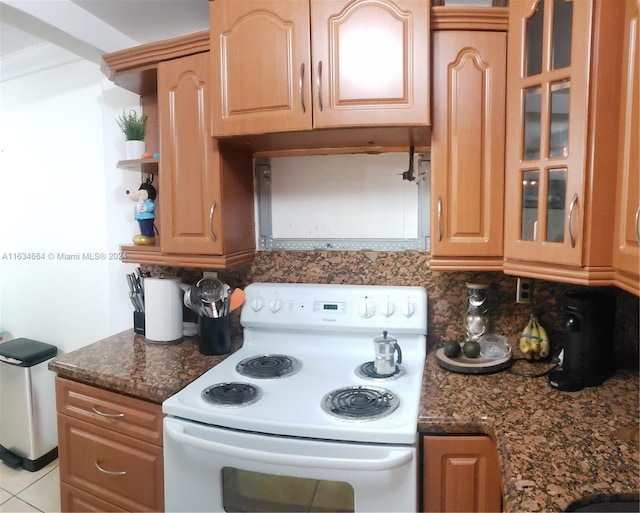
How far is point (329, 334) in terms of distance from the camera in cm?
171

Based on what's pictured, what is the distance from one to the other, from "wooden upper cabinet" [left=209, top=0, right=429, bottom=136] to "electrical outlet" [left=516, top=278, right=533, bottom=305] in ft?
2.40

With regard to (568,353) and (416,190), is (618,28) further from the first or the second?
(568,353)

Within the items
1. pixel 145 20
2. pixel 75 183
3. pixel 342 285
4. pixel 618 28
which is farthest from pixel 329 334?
pixel 75 183

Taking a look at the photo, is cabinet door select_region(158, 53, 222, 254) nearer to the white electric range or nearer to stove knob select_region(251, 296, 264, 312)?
stove knob select_region(251, 296, 264, 312)

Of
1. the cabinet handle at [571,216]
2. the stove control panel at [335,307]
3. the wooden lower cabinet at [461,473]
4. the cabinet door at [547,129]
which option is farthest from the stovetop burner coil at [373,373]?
the cabinet handle at [571,216]

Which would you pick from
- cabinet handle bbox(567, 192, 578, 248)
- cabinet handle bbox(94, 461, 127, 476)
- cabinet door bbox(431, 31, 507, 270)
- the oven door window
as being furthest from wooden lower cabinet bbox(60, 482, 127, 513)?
cabinet handle bbox(567, 192, 578, 248)

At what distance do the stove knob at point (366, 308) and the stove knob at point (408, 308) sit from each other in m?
0.11

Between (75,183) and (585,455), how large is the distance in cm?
257

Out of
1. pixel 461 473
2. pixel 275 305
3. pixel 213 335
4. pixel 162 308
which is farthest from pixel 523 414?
pixel 162 308

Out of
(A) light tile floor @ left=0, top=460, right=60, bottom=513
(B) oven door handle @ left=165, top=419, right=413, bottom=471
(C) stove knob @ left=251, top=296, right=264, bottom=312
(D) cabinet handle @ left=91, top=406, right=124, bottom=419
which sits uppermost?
(C) stove knob @ left=251, top=296, right=264, bottom=312

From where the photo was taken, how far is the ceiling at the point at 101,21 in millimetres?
1578

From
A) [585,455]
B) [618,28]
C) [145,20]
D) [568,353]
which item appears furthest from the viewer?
[145,20]

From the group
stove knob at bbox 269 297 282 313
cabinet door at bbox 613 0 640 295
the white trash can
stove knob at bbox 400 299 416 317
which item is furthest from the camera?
the white trash can

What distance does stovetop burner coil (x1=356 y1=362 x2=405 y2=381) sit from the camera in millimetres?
1447
